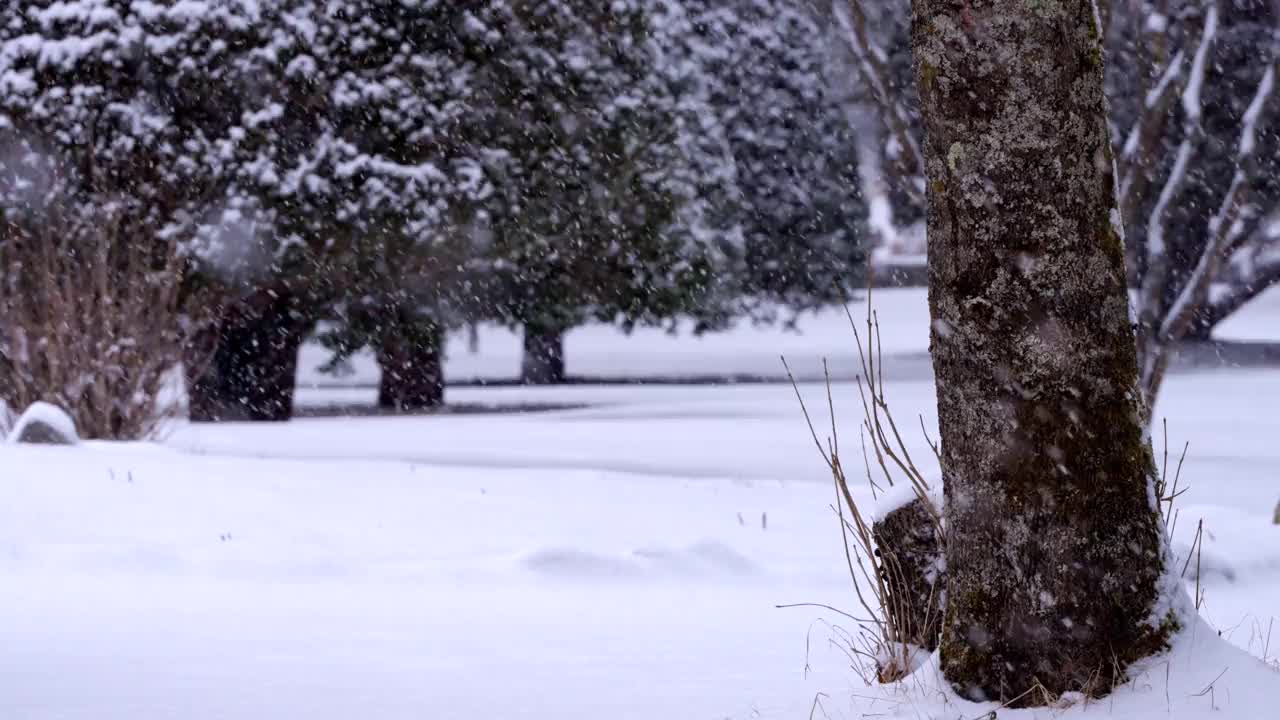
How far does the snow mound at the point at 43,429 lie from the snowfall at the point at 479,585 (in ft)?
0.97

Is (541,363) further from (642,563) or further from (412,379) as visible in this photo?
(642,563)

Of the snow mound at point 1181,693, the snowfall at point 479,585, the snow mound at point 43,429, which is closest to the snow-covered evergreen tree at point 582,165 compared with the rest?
the snowfall at point 479,585

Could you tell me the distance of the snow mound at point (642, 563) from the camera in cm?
721

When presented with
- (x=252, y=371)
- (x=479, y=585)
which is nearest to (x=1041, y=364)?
(x=479, y=585)

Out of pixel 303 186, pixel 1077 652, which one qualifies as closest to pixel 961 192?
pixel 1077 652

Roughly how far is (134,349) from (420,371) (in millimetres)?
7113

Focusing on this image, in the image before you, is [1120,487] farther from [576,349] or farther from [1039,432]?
[576,349]

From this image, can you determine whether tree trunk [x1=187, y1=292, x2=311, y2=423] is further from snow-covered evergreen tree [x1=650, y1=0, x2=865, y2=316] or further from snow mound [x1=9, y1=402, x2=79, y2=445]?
snow-covered evergreen tree [x1=650, y1=0, x2=865, y2=316]

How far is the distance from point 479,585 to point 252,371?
32.4 feet

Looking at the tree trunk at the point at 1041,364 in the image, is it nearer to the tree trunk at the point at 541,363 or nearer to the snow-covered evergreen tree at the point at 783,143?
the snow-covered evergreen tree at the point at 783,143

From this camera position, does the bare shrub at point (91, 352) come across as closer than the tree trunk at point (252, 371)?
Yes

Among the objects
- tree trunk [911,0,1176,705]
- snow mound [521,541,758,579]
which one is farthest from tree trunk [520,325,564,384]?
tree trunk [911,0,1176,705]

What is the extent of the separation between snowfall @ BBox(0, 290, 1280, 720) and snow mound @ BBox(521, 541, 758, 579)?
1 centimetres

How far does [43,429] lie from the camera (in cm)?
998
